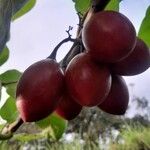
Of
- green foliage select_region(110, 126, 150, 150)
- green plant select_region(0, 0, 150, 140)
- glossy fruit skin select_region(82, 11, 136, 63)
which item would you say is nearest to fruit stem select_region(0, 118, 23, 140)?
green plant select_region(0, 0, 150, 140)

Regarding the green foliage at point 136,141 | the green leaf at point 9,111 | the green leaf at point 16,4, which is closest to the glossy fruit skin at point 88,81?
the green leaf at point 16,4

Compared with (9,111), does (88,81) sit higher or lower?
higher

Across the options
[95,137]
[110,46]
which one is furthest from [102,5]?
[95,137]

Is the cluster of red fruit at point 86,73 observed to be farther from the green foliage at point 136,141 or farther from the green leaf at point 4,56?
the green foliage at point 136,141

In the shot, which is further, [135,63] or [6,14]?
[135,63]

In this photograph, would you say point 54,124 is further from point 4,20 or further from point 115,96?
point 4,20

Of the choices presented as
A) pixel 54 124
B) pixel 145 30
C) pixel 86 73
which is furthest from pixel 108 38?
pixel 54 124

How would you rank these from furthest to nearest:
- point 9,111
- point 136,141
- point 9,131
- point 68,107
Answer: point 136,141
point 9,111
point 9,131
point 68,107
